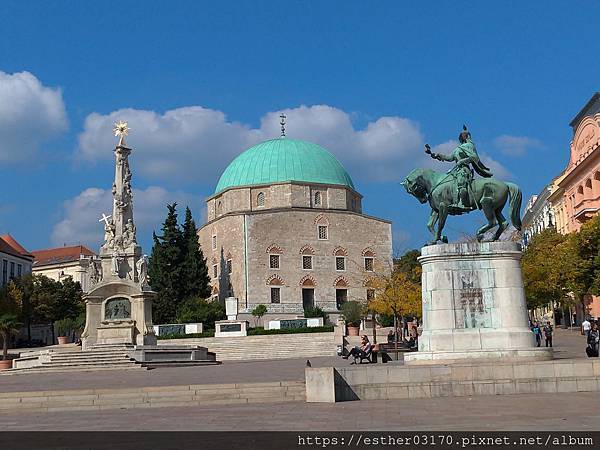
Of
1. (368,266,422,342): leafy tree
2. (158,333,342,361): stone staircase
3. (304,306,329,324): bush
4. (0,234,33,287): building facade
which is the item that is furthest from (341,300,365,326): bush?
(0,234,33,287): building facade

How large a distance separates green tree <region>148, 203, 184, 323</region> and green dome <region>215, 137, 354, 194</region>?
31.4 feet

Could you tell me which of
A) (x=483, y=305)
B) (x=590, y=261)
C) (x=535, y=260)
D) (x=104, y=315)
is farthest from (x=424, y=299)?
(x=535, y=260)

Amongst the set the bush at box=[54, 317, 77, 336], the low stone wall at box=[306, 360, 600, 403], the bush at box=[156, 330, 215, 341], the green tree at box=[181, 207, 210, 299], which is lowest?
the low stone wall at box=[306, 360, 600, 403]

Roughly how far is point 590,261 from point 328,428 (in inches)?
1157

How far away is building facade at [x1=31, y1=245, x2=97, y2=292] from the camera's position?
88.6m

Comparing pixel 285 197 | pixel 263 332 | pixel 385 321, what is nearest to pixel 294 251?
pixel 285 197

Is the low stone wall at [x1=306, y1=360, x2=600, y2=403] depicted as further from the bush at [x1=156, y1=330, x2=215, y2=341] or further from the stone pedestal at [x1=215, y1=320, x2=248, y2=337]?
the bush at [x1=156, y1=330, x2=215, y2=341]

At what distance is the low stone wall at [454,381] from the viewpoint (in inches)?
490

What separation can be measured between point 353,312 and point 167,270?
1437 cm

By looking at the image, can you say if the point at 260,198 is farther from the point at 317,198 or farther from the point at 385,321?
the point at 385,321

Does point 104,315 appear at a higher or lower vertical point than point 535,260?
lower

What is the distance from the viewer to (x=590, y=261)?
115 ft
